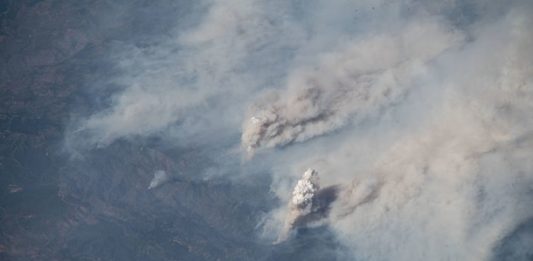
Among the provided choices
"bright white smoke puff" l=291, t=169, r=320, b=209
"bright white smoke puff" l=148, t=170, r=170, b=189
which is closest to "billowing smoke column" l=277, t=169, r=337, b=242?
"bright white smoke puff" l=291, t=169, r=320, b=209

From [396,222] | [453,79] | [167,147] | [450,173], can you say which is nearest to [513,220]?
[450,173]

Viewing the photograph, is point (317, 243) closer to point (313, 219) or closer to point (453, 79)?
point (313, 219)

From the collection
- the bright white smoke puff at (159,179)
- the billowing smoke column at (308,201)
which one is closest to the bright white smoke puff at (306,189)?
the billowing smoke column at (308,201)

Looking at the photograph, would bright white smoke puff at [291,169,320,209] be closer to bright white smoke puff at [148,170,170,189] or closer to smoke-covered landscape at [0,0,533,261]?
smoke-covered landscape at [0,0,533,261]

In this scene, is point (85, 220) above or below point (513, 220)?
above

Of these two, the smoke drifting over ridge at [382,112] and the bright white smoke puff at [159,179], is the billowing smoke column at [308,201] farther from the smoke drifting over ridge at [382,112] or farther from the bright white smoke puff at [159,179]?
the bright white smoke puff at [159,179]

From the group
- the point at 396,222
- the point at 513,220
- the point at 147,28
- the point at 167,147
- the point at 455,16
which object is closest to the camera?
the point at 513,220
